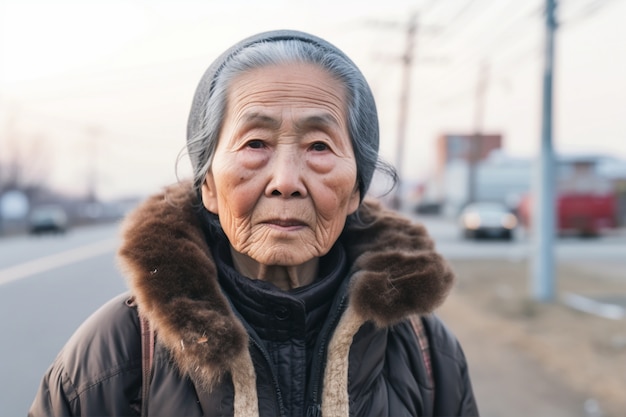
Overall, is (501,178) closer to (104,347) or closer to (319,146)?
(319,146)

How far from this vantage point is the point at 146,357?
4.55ft

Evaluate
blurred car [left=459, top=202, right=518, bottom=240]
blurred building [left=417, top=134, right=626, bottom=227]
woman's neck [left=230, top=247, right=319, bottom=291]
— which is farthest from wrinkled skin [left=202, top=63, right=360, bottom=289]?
blurred car [left=459, top=202, right=518, bottom=240]

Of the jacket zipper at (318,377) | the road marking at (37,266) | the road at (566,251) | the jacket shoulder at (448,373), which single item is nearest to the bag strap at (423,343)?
the jacket shoulder at (448,373)

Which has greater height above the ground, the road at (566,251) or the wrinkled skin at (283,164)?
the wrinkled skin at (283,164)

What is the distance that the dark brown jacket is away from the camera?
135 cm

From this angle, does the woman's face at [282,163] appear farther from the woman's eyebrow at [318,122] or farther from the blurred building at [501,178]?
the blurred building at [501,178]

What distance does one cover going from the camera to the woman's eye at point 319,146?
1.43 m

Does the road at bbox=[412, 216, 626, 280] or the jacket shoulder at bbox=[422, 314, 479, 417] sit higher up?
the jacket shoulder at bbox=[422, 314, 479, 417]

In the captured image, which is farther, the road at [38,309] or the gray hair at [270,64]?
the road at [38,309]

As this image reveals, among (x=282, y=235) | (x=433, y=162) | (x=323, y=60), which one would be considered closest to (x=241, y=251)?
(x=282, y=235)

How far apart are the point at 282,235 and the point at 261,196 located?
0.36 ft

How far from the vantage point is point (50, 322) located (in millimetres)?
7496

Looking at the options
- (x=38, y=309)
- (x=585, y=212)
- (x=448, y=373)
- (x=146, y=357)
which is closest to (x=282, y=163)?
(x=146, y=357)

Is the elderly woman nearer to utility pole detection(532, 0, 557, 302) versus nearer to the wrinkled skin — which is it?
the wrinkled skin
